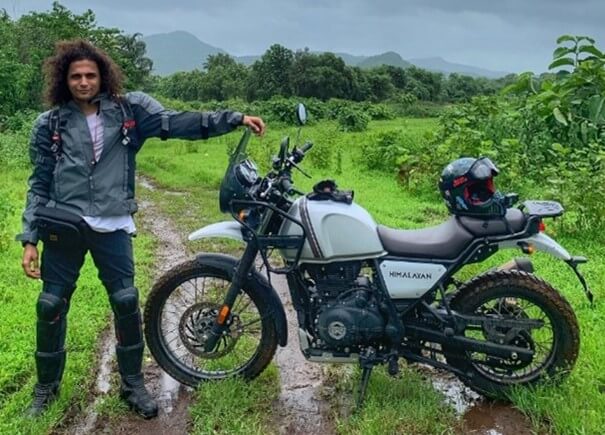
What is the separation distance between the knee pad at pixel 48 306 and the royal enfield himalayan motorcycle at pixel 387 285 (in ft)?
1.78

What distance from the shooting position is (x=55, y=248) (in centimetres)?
351

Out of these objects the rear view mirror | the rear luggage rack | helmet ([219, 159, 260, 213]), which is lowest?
the rear luggage rack

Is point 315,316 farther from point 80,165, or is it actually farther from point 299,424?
point 80,165

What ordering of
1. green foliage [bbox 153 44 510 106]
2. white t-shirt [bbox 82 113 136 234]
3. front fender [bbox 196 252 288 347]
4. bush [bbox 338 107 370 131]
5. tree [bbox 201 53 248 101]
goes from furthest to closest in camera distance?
tree [bbox 201 53 248 101] → green foliage [bbox 153 44 510 106] → bush [bbox 338 107 370 131] → front fender [bbox 196 252 288 347] → white t-shirt [bbox 82 113 136 234]

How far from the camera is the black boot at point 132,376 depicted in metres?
3.73

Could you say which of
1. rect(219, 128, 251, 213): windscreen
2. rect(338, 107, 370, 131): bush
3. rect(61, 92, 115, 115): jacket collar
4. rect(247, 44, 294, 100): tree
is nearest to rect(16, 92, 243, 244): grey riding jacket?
rect(61, 92, 115, 115): jacket collar

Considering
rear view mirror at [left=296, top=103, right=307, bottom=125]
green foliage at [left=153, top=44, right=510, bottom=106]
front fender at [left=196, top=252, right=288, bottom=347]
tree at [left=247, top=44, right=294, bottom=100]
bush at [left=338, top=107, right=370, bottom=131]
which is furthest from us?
tree at [left=247, top=44, right=294, bottom=100]

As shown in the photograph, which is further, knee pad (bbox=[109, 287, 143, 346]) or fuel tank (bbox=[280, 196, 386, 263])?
knee pad (bbox=[109, 287, 143, 346])

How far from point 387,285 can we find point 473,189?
68 cm

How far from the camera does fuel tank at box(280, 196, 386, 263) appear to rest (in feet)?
11.4

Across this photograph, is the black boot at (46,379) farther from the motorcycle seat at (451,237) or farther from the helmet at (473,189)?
the helmet at (473,189)

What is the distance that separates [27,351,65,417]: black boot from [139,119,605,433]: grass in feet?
2.62

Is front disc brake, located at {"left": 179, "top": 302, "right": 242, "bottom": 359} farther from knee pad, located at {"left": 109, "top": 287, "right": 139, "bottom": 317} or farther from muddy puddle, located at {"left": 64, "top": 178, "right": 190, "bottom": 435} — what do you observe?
knee pad, located at {"left": 109, "top": 287, "right": 139, "bottom": 317}

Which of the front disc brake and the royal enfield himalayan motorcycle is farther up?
the royal enfield himalayan motorcycle
